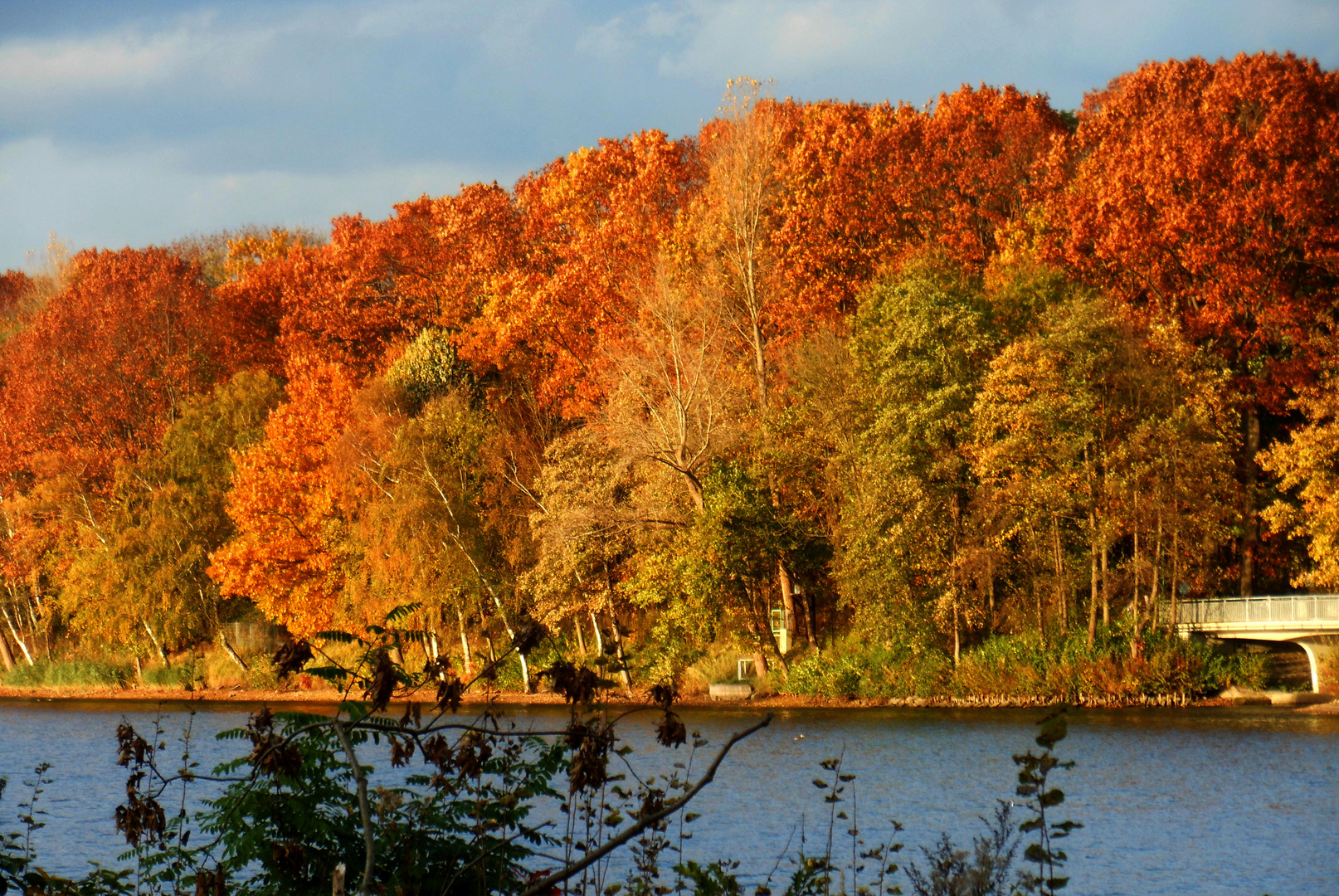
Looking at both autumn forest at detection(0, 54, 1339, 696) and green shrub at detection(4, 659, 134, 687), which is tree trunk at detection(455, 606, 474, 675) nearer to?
autumn forest at detection(0, 54, 1339, 696)

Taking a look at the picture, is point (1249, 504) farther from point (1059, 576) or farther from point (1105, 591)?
point (1059, 576)

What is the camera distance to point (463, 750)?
6641 millimetres

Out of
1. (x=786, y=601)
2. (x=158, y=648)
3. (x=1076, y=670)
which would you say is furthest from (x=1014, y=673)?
(x=158, y=648)

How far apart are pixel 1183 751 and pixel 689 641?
1964 cm

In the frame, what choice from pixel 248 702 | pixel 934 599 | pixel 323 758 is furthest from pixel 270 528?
pixel 323 758

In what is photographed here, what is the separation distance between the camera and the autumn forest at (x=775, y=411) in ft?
124

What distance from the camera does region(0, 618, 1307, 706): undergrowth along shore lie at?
120 ft

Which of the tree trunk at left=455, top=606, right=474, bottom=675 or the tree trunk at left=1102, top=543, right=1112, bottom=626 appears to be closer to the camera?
the tree trunk at left=1102, top=543, right=1112, bottom=626

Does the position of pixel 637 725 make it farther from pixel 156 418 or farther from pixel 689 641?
pixel 156 418

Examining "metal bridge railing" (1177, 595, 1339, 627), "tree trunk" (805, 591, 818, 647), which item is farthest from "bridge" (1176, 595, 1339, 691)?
"tree trunk" (805, 591, 818, 647)

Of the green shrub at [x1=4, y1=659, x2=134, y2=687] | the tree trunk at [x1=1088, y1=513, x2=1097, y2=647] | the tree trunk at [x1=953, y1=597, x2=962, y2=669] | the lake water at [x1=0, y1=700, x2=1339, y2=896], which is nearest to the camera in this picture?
the lake water at [x1=0, y1=700, x2=1339, y2=896]

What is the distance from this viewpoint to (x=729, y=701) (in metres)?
42.4

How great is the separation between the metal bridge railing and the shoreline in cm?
198

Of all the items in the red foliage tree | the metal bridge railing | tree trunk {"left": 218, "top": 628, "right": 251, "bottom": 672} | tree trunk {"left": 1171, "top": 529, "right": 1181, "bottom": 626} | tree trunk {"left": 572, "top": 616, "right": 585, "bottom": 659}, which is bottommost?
tree trunk {"left": 218, "top": 628, "right": 251, "bottom": 672}
